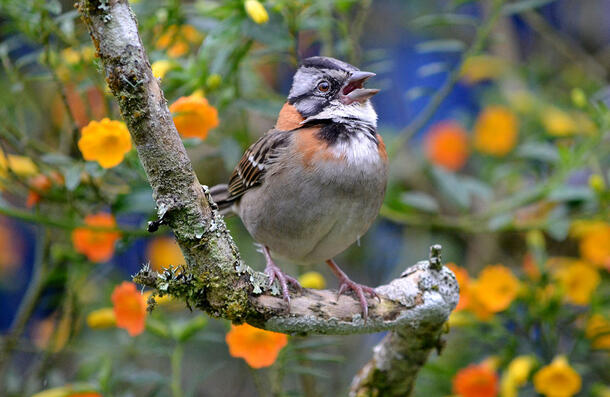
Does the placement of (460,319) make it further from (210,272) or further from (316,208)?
(210,272)

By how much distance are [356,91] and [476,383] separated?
1.42m

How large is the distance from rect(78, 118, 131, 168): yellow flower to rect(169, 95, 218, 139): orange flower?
0.22m

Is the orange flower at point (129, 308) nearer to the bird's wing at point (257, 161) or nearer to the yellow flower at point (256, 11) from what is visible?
the bird's wing at point (257, 161)

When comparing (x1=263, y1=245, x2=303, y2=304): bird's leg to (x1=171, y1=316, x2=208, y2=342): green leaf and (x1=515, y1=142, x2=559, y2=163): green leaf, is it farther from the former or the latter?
(x1=515, y1=142, x2=559, y2=163): green leaf

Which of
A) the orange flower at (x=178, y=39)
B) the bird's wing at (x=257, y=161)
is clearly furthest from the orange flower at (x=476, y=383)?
the orange flower at (x=178, y=39)

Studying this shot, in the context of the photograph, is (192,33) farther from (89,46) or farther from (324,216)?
(324,216)

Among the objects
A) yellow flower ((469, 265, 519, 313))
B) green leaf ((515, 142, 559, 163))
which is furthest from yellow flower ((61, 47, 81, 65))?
green leaf ((515, 142, 559, 163))

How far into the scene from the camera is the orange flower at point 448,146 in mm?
5008

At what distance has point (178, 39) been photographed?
3.54 metres

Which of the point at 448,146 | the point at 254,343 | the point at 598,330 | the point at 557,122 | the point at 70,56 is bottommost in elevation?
the point at 254,343

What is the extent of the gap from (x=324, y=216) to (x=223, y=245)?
2.55 feet

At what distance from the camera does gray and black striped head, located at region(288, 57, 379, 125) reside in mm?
3070

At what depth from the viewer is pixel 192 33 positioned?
3.85 metres

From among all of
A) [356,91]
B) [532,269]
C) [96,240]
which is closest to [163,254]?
[96,240]
